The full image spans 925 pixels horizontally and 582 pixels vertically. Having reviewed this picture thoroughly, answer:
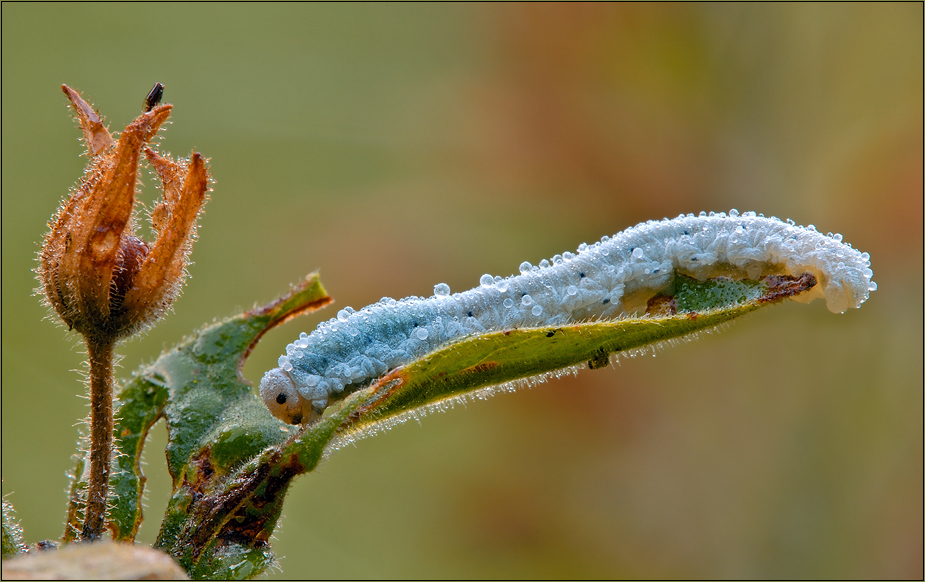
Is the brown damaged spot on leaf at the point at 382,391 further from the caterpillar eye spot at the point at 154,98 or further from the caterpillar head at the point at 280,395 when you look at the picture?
the caterpillar head at the point at 280,395

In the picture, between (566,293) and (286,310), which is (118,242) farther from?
(566,293)

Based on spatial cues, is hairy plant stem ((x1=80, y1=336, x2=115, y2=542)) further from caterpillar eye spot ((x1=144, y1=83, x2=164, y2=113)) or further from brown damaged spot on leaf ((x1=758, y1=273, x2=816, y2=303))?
brown damaged spot on leaf ((x1=758, y1=273, x2=816, y2=303))

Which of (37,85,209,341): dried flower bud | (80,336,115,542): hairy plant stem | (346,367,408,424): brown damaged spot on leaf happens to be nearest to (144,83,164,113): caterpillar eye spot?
(37,85,209,341): dried flower bud

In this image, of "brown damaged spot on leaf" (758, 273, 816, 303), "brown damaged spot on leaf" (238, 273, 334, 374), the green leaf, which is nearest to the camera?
the green leaf

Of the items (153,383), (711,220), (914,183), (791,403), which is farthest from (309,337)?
(914,183)

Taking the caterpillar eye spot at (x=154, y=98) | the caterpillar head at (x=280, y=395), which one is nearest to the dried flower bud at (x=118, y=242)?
the caterpillar eye spot at (x=154, y=98)

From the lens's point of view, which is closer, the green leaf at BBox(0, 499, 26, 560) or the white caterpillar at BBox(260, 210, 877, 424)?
the green leaf at BBox(0, 499, 26, 560)

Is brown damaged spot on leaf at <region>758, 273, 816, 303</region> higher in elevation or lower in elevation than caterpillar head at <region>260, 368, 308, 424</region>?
higher
